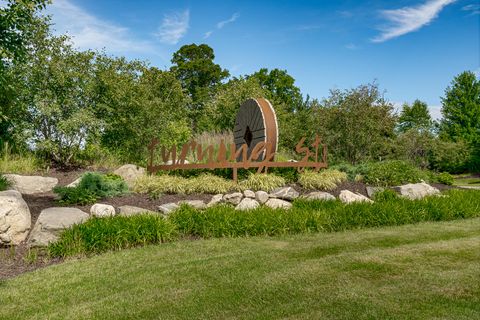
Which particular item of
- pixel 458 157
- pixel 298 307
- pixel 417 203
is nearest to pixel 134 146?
pixel 417 203

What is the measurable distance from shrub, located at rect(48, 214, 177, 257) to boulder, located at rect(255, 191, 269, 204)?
2.55 m

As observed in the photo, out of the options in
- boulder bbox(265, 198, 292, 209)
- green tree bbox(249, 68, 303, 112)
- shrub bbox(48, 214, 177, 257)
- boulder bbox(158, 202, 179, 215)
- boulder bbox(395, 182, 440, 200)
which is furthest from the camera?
green tree bbox(249, 68, 303, 112)

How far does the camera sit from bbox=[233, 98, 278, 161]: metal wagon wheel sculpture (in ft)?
34.1

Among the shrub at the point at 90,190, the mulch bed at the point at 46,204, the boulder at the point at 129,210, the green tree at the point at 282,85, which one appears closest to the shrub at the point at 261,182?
the mulch bed at the point at 46,204

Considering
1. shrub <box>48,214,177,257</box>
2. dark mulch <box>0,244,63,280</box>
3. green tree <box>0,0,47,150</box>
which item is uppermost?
green tree <box>0,0,47,150</box>

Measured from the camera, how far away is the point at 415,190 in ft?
33.4

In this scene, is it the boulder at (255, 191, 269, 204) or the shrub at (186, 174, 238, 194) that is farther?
the shrub at (186, 174, 238, 194)

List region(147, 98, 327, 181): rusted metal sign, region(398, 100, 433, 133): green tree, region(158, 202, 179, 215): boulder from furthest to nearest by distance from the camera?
1. region(398, 100, 433, 133): green tree
2. region(147, 98, 327, 181): rusted metal sign
3. region(158, 202, 179, 215): boulder

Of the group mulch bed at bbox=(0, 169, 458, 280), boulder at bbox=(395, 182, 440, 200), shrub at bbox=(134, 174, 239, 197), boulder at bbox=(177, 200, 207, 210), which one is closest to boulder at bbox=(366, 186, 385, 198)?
mulch bed at bbox=(0, 169, 458, 280)

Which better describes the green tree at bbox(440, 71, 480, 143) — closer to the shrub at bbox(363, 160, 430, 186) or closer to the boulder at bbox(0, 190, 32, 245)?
the shrub at bbox(363, 160, 430, 186)

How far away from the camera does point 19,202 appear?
6543mm

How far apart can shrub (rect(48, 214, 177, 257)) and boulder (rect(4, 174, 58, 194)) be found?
5383mm

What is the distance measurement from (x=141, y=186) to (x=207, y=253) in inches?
155

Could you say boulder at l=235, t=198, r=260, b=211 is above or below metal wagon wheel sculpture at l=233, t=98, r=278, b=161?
below
